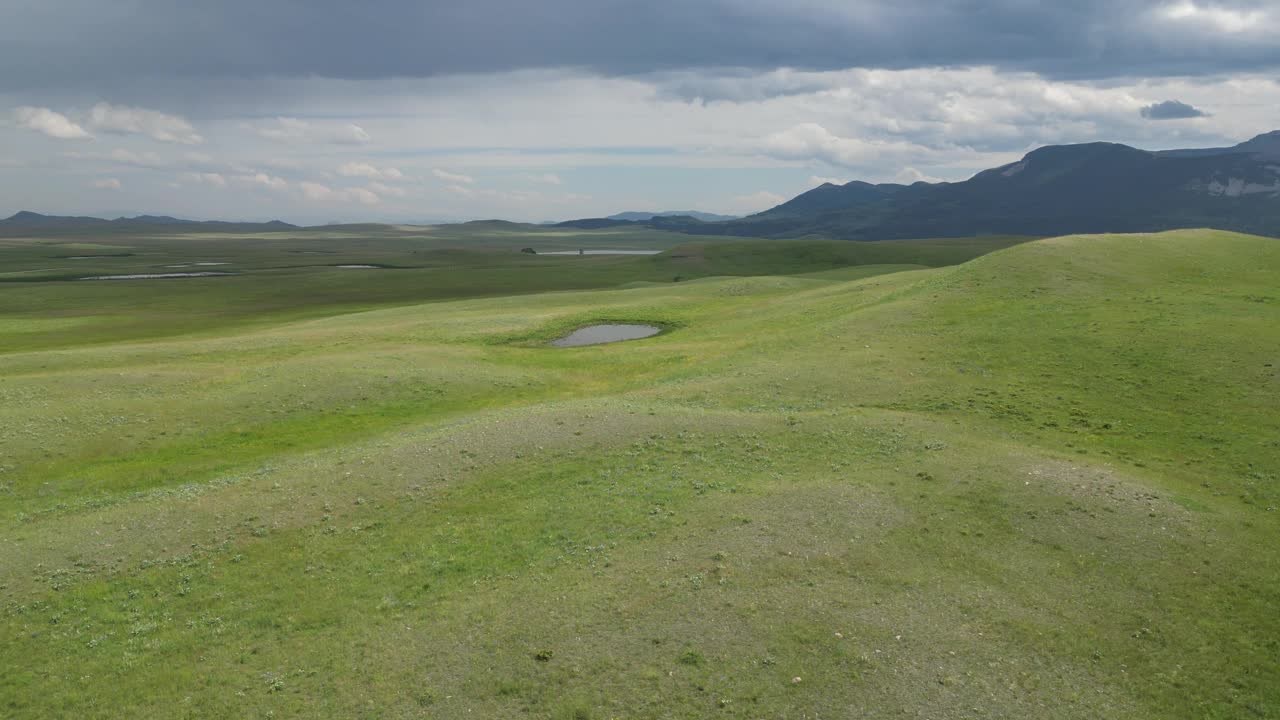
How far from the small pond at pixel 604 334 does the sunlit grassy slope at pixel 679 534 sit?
2020 cm

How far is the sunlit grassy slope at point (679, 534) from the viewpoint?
66.6 feet

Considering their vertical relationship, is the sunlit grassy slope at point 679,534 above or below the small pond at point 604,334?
below

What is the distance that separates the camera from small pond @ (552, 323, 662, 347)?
76.5 metres

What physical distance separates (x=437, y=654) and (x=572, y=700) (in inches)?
186

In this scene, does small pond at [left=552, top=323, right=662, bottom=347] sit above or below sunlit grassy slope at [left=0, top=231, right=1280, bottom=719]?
above

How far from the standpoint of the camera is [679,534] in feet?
90.4

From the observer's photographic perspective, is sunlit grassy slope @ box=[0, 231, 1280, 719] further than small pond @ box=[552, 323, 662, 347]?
No

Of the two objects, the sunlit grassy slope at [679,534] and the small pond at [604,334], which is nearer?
the sunlit grassy slope at [679,534]

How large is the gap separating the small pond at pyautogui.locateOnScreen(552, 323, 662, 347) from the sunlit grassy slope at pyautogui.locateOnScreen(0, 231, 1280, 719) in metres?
20.2

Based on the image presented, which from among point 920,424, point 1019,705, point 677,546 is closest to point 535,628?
point 677,546

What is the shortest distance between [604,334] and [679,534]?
53615 mm

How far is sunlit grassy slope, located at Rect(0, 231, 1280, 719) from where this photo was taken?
2031 centimetres

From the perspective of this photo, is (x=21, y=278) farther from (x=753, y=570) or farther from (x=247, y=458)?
(x=753, y=570)

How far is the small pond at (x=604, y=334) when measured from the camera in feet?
251
